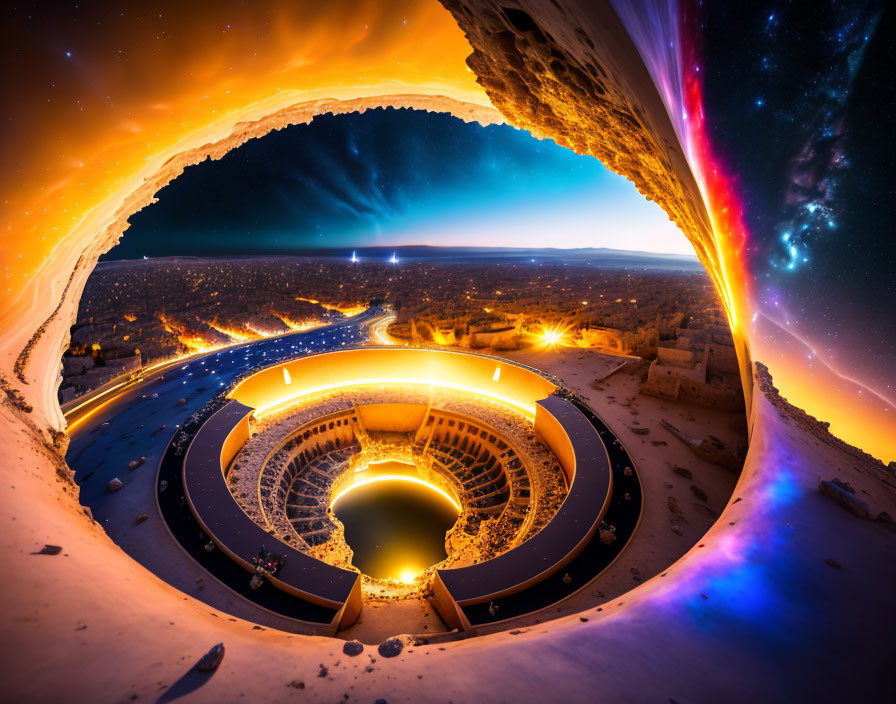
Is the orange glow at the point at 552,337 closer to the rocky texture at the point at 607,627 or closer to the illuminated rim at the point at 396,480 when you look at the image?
the illuminated rim at the point at 396,480

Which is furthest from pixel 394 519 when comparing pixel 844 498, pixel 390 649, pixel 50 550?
pixel 844 498

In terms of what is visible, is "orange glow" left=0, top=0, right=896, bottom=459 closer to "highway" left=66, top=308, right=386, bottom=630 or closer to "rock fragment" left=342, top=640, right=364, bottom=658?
"rock fragment" left=342, top=640, right=364, bottom=658

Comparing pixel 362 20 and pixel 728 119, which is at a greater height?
pixel 362 20

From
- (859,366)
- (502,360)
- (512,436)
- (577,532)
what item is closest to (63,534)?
(859,366)

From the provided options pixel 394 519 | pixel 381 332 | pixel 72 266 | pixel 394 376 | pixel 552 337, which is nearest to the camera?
pixel 72 266

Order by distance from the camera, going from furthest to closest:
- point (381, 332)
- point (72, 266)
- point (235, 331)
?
point (235, 331) < point (381, 332) < point (72, 266)

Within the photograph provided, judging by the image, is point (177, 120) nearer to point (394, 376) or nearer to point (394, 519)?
point (394, 519)

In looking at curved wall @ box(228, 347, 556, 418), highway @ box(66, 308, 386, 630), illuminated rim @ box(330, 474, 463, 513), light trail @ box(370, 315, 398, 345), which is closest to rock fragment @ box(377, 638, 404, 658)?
highway @ box(66, 308, 386, 630)

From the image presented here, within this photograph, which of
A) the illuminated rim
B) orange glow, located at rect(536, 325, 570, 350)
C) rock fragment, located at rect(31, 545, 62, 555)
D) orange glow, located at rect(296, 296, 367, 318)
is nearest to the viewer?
rock fragment, located at rect(31, 545, 62, 555)

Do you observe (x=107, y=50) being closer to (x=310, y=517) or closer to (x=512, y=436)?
(x=310, y=517)
